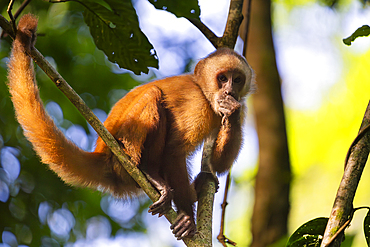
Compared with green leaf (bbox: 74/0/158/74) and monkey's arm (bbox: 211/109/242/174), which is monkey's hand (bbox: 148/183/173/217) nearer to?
monkey's arm (bbox: 211/109/242/174)

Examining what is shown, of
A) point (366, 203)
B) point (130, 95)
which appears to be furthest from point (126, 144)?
A: point (366, 203)

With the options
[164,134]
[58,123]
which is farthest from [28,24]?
[58,123]

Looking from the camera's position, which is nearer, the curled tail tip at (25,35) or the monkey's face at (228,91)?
the curled tail tip at (25,35)

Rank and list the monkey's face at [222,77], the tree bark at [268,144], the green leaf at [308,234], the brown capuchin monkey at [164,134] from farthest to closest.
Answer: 1. the tree bark at [268,144]
2. the monkey's face at [222,77]
3. the brown capuchin monkey at [164,134]
4. the green leaf at [308,234]

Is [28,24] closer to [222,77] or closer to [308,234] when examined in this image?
[222,77]

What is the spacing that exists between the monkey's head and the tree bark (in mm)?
2450

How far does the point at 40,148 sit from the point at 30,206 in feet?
14.6

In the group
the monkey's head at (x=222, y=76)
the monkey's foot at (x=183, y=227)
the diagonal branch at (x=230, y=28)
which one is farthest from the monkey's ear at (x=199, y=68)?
the monkey's foot at (x=183, y=227)

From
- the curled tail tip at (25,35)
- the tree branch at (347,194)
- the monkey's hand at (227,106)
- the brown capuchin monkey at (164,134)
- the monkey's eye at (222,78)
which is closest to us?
the tree branch at (347,194)

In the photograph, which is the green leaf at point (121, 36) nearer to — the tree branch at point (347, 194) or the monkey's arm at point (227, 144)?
the monkey's arm at point (227, 144)

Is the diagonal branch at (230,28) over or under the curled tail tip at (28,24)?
over

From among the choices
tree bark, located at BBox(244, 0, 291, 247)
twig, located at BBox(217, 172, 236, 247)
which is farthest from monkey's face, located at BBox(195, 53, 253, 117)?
tree bark, located at BBox(244, 0, 291, 247)

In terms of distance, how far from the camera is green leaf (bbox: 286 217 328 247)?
9.00ft

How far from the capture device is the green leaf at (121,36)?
3.78 metres
